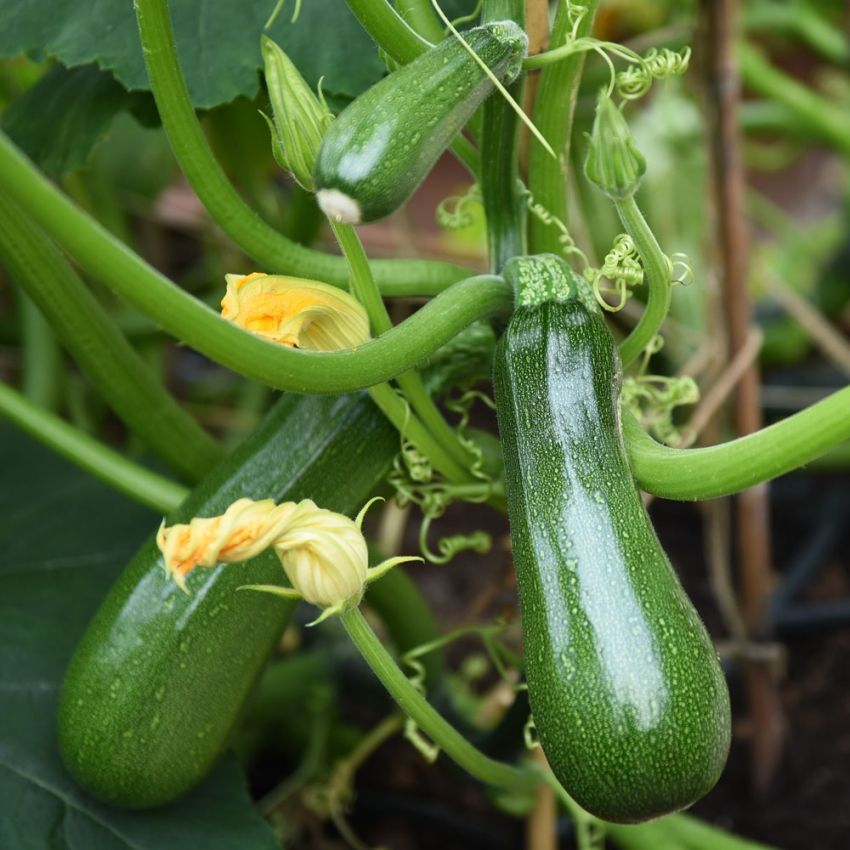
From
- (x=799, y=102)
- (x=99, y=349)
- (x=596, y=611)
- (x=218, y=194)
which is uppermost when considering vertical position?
(x=218, y=194)

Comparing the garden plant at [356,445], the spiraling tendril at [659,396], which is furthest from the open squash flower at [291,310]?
the spiraling tendril at [659,396]

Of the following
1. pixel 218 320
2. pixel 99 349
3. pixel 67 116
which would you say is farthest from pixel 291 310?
pixel 67 116

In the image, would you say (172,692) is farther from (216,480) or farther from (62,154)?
(62,154)

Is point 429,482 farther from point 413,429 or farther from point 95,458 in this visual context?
point 95,458

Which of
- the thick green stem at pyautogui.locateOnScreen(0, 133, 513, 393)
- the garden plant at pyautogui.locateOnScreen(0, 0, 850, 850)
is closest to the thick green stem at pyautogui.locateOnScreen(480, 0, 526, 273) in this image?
the garden plant at pyautogui.locateOnScreen(0, 0, 850, 850)

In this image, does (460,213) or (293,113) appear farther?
(460,213)

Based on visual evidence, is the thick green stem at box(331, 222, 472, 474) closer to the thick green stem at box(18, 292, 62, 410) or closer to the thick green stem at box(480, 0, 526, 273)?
the thick green stem at box(480, 0, 526, 273)
